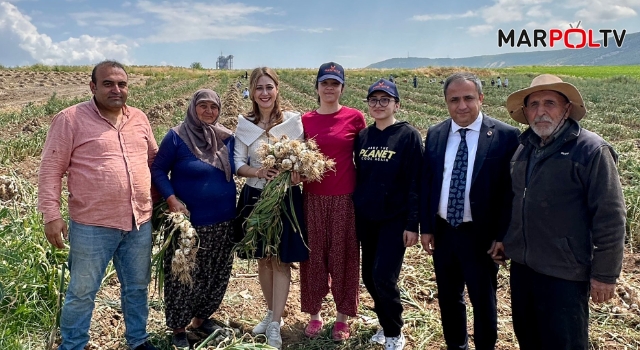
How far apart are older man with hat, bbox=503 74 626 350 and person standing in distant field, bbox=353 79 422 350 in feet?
2.12

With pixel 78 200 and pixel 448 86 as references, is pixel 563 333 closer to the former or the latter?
pixel 448 86

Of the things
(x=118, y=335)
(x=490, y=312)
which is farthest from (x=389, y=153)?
(x=118, y=335)

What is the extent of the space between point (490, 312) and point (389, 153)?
116cm

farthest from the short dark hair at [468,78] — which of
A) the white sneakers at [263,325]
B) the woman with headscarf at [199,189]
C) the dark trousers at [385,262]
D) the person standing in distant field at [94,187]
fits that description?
the white sneakers at [263,325]

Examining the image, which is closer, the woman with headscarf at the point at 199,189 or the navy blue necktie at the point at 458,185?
the navy blue necktie at the point at 458,185

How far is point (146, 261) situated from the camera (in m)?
2.87

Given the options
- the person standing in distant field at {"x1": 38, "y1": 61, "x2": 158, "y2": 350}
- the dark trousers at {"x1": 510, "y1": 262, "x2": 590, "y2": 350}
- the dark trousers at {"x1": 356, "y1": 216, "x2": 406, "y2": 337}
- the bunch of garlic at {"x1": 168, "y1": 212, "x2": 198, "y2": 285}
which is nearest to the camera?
the dark trousers at {"x1": 510, "y1": 262, "x2": 590, "y2": 350}

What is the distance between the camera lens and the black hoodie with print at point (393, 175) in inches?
112

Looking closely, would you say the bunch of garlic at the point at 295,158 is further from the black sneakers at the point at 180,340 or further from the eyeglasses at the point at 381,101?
the black sneakers at the point at 180,340

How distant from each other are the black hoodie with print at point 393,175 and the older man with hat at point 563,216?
0.63m

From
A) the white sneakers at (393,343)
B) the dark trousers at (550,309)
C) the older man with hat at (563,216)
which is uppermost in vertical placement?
the older man with hat at (563,216)

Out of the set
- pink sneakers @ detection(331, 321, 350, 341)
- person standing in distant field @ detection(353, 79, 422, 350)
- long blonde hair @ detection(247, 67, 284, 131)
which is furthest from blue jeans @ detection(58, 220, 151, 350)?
person standing in distant field @ detection(353, 79, 422, 350)

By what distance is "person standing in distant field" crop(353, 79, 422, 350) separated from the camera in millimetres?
2836

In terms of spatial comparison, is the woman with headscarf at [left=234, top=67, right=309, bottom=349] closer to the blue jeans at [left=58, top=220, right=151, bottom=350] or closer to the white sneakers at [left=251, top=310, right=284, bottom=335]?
the white sneakers at [left=251, top=310, right=284, bottom=335]
